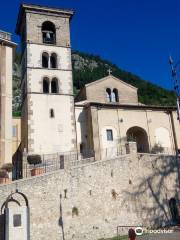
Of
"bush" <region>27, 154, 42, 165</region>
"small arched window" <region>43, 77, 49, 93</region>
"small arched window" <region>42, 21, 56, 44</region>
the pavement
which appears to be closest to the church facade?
"small arched window" <region>43, 77, 49, 93</region>

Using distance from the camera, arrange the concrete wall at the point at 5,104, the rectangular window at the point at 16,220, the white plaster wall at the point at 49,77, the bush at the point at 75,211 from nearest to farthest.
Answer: the rectangular window at the point at 16,220 < the bush at the point at 75,211 < the concrete wall at the point at 5,104 < the white plaster wall at the point at 49,77

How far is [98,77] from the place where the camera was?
103 meters

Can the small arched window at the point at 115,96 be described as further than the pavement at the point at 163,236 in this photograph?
Yes

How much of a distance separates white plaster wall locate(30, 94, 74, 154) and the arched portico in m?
6.62

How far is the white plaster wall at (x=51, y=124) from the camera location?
109ft

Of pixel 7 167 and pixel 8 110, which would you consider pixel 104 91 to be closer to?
pixel 8 110

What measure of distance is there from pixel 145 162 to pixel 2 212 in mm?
11746

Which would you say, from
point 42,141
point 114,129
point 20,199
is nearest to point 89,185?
point 20,199

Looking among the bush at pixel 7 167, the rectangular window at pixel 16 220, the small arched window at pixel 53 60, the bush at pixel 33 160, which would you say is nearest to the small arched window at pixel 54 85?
the small arched window at pixel 53 60

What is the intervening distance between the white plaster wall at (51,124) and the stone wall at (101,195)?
26.9 feet

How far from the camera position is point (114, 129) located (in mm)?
36188

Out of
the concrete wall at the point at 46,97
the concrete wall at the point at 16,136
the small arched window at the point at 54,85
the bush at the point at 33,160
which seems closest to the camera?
the bush at the point at 33,160

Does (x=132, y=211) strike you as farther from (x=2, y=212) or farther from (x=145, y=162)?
(x=2, y=212)

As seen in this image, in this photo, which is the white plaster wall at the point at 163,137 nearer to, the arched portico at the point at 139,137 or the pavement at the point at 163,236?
the arched portico at the point at 139,137
